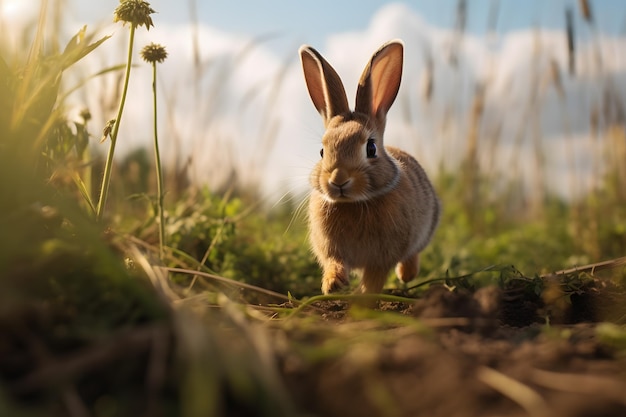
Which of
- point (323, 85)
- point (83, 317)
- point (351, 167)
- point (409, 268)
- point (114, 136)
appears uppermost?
point (323, 85)

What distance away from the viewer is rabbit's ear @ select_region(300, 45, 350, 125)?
341 centimetres

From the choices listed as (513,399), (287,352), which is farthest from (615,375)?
(287,352)

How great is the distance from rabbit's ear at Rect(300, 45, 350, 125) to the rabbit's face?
205mm

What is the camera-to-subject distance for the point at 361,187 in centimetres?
305

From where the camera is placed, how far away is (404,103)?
22.8 ft

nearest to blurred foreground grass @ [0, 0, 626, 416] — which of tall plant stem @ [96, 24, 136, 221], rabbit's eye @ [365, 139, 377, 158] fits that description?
tall plant stem @ [96, 24, 136, 221]

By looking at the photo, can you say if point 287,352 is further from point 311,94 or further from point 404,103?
point 404,103

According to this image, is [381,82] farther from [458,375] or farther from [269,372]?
[269,372]

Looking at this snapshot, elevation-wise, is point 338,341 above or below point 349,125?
below

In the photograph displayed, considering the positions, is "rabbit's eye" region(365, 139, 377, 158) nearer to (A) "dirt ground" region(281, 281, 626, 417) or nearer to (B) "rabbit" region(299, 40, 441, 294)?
(B) "rabbit" region(299, 40, 441, 294)

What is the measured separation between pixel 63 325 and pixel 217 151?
4608 millimetres

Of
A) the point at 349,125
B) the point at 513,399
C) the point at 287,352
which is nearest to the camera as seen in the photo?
the point at 513,399

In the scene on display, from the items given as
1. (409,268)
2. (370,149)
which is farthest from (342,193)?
(409,268)

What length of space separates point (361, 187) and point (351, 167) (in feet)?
0.35
